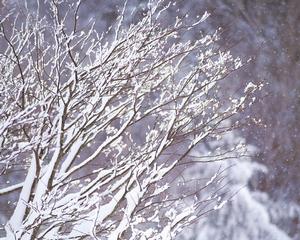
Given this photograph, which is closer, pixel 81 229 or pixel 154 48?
pixel 81 229

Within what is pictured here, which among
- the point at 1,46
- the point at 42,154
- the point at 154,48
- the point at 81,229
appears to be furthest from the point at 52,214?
the point at 1,46

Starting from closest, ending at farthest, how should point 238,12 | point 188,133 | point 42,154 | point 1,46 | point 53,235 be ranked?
point 53,235 → point 42,154 → point 188,133 → point 1,46 → point 238,12

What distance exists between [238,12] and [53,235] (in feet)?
32.0

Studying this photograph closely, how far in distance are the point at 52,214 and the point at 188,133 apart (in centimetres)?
196

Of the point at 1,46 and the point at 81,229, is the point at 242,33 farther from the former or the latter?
the point at 81,229

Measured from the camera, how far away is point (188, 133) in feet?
16.0

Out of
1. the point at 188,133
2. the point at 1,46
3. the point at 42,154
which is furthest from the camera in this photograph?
the point at 1,46

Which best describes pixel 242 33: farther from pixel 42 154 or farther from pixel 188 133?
pixel 42 154

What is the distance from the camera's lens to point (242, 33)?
11047mm

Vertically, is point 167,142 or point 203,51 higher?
point 203,51

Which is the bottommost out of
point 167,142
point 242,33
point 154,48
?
point 167,142

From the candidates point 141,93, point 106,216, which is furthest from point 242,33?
point 106,216

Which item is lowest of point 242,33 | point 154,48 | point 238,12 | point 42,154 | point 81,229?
point 81,229

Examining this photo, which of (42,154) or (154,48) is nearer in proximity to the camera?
(42,154)
